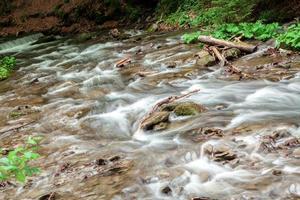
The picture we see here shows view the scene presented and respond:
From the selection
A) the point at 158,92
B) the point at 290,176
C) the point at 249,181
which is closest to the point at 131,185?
the point at 249,181

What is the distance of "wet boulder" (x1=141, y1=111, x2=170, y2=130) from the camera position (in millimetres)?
6229

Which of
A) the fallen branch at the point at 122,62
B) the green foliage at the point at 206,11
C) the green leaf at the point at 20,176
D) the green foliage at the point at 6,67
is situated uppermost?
the green leaf at the point at 20,176

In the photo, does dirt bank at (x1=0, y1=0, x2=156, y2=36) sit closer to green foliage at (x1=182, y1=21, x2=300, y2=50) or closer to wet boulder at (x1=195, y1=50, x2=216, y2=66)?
green foliage at (x1=182, y1=21, x2=300, y2=50)

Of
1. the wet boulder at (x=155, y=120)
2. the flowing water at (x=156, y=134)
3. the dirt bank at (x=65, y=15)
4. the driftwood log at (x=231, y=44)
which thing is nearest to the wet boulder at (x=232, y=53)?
the driftwood log at (x=231, y=44)

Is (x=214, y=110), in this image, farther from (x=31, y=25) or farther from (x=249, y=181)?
(x=31, y=25)

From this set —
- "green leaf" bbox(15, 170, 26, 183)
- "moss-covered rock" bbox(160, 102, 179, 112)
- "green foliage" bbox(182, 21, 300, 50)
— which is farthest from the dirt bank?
"green leaf" bbox(15, 170, 26, 183)

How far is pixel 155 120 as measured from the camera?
6.31m

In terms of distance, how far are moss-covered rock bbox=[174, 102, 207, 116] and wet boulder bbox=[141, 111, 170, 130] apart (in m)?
0.16

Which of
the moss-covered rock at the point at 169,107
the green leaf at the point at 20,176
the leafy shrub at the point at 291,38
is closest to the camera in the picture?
the green leaf at the point at 20,176

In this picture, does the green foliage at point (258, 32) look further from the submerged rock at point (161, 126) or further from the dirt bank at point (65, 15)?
the dirt bank at point (65, 15)

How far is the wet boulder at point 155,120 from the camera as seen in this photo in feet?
20.4

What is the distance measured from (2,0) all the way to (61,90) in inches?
614

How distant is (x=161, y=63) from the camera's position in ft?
33.2

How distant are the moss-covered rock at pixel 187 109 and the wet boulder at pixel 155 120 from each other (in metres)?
0.16
